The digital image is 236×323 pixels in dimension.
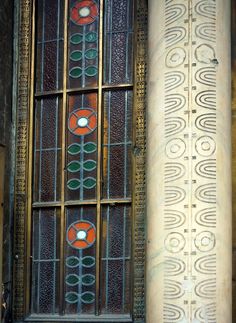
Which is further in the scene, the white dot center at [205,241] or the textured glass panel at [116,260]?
the textured glass panel at [116,260]

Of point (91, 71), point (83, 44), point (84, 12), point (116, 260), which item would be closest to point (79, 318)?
point (116, 260)

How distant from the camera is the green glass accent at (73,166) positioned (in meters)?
9.64

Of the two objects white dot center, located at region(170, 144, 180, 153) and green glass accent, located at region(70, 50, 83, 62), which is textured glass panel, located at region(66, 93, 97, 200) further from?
white dot center, located at region(170, 144, 180, 153)

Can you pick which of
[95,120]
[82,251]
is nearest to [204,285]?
[82,251]

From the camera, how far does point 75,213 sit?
9.57m

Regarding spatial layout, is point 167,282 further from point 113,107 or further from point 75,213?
point 113,107

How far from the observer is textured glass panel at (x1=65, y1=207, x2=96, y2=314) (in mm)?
9367

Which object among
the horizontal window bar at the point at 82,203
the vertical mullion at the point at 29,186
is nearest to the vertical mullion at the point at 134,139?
the horizontal window bar at the point at 82,203

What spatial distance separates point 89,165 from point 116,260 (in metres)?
1.04

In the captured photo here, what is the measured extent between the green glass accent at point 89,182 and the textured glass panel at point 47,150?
1.03ft

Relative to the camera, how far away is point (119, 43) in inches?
383

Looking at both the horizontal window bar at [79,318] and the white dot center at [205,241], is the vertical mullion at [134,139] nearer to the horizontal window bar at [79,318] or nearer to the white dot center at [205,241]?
the horizontal window bar at [79,318]

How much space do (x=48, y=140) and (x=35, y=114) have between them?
0.34 m

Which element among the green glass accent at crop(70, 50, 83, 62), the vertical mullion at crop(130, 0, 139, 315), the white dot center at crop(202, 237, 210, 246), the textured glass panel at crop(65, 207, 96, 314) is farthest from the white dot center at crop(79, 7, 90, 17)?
the white dot center at crop(202, 237, 210, 246)
